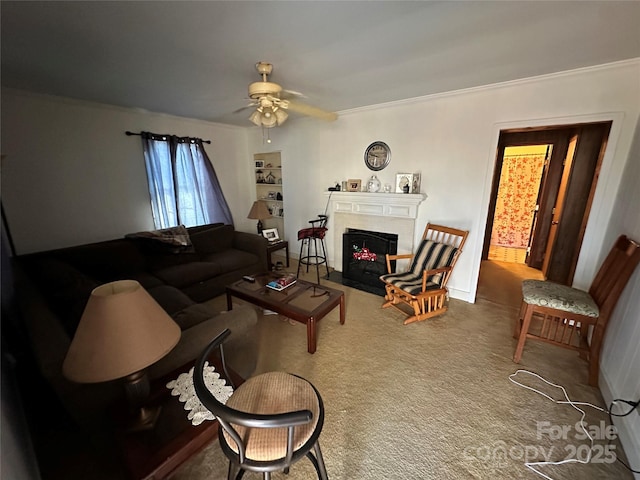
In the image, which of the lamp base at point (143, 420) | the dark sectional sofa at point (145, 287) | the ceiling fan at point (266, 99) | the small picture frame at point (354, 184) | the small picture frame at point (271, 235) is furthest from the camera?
the small picture frame at point (271, 235)

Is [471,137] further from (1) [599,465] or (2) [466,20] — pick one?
(1) [599,465]

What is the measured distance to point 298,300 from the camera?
2.40 m

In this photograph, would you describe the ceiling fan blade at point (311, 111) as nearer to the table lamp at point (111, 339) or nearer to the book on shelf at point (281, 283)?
the book on shelf at point (281, 283)

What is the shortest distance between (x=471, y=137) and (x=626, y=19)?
132 centimetres

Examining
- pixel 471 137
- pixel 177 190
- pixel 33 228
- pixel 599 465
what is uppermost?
pixel 471 137

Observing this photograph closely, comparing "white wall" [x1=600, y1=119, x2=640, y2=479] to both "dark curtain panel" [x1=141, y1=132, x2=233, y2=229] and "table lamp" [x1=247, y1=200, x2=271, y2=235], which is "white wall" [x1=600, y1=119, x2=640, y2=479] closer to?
"table lamp" [x1=247, y1=200, x2=271, y2=235]

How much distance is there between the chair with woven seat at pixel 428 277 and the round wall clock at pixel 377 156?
1029 millimetres

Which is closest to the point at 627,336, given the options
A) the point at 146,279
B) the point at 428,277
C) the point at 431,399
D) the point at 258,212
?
the point at 431,399

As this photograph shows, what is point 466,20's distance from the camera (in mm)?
1500

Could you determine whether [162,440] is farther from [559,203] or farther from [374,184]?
[559,203]

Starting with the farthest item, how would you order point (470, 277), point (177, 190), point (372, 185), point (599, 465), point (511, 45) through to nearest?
1. point (177, 190)
2. point (372, 185)
3. point (470, 277)
4. point (511, 45)
5. point (599, 465)

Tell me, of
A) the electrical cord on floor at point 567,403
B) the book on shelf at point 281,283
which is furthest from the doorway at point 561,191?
the book on shelf at point 281,283

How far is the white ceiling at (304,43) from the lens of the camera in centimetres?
138

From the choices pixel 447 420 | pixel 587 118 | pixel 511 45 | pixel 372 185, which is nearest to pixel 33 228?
pixel 372 185
